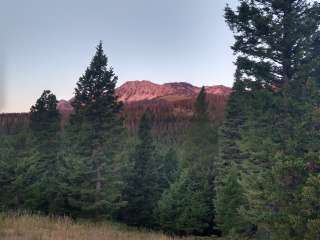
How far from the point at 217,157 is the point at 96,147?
12534 mm

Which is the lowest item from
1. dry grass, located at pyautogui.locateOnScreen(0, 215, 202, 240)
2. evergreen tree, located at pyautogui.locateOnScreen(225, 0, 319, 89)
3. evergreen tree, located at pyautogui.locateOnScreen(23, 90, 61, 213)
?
dry grass, located at pyautogui.locateOnScreen(0, 215, 202, 240)

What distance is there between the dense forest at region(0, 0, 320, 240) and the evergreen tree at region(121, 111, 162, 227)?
11cm

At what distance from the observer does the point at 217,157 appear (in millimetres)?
36875

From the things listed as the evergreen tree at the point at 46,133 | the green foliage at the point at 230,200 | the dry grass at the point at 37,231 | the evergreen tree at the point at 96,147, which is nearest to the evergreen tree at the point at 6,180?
the evergreen tree at the point at 96,147

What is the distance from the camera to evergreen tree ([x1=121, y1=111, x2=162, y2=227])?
37250 mm

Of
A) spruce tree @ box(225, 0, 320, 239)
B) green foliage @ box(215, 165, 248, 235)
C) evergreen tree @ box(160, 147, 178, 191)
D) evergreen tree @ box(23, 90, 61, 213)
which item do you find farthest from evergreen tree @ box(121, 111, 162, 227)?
spruce tree @ box(225, 0, 320, 239)

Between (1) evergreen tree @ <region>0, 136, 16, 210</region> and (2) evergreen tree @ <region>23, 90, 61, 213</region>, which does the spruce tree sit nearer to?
(1) evergreen tree @ <region>0, 136, 16, 210</region>

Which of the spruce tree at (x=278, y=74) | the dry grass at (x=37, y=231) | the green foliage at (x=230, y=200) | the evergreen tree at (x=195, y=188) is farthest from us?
the evergreen tree at (x=195, y=188)

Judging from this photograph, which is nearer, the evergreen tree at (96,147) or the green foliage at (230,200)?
the green foliage at (230,200)

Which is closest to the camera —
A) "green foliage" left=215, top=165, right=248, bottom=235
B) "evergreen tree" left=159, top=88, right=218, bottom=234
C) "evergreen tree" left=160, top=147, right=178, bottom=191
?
"green foliage" left=215, top=165, right=248, bottom=235

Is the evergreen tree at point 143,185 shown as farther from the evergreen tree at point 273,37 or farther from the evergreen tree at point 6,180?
the evergreen tree at point 273,37

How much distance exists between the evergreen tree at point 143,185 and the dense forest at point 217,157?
0.36 ft

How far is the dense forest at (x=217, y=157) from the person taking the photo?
11.4 meters

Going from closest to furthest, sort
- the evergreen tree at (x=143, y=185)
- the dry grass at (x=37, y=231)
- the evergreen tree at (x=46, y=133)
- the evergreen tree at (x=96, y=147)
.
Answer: the dry grass at (x=37, y=231), the evergreen tree at (x=96, y=147), the evergreen tree at (x=143, y=185), the evergreen tree at (x=46, y=133)
